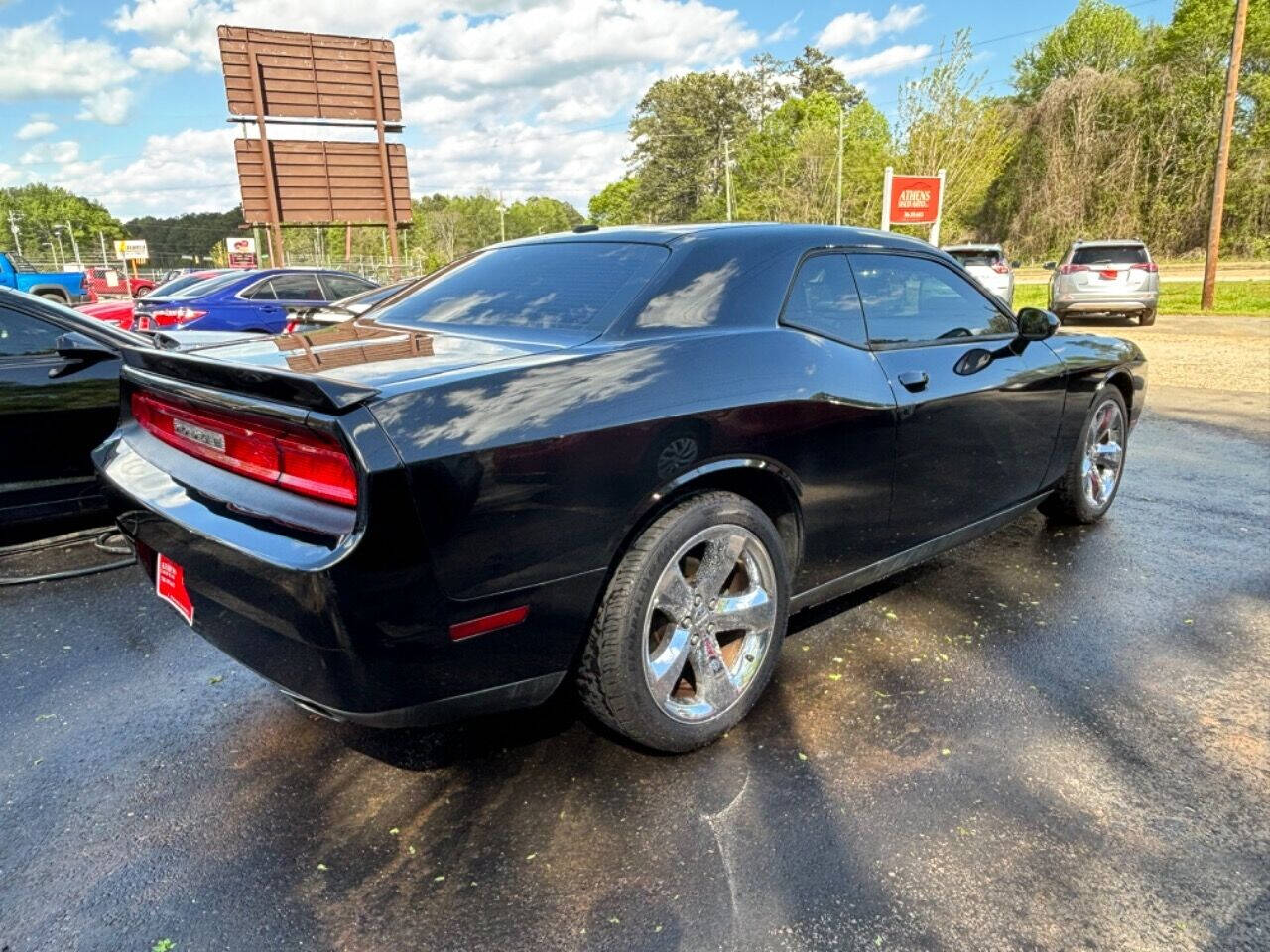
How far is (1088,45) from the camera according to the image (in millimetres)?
52500

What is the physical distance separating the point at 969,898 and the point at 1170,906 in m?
0.43

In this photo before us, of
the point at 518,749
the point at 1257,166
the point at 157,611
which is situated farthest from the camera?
the point at 1257,166

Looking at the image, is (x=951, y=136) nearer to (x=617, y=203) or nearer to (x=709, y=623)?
(x=709, y=623)

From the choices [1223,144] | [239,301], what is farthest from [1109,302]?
[239,301]

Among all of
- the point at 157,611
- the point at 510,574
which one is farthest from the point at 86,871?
the point at 157,611

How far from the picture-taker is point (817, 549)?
2738mm

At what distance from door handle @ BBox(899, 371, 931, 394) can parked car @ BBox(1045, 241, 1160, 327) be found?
1446 centimetres

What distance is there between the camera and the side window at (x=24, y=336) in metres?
4.20

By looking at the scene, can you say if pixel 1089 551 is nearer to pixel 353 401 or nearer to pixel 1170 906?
pixel 1170 906

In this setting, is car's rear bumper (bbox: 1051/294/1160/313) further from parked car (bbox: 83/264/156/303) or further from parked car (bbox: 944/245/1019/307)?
parked car (bbox: 83/264/156/303)

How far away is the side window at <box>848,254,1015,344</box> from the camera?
3.02 metres

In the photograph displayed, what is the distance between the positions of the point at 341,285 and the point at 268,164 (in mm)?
10379

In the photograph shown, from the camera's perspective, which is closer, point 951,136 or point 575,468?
point 575,468

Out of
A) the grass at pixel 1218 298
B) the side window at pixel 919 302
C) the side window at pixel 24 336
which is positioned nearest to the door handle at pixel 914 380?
the side window at pixel 919 302
